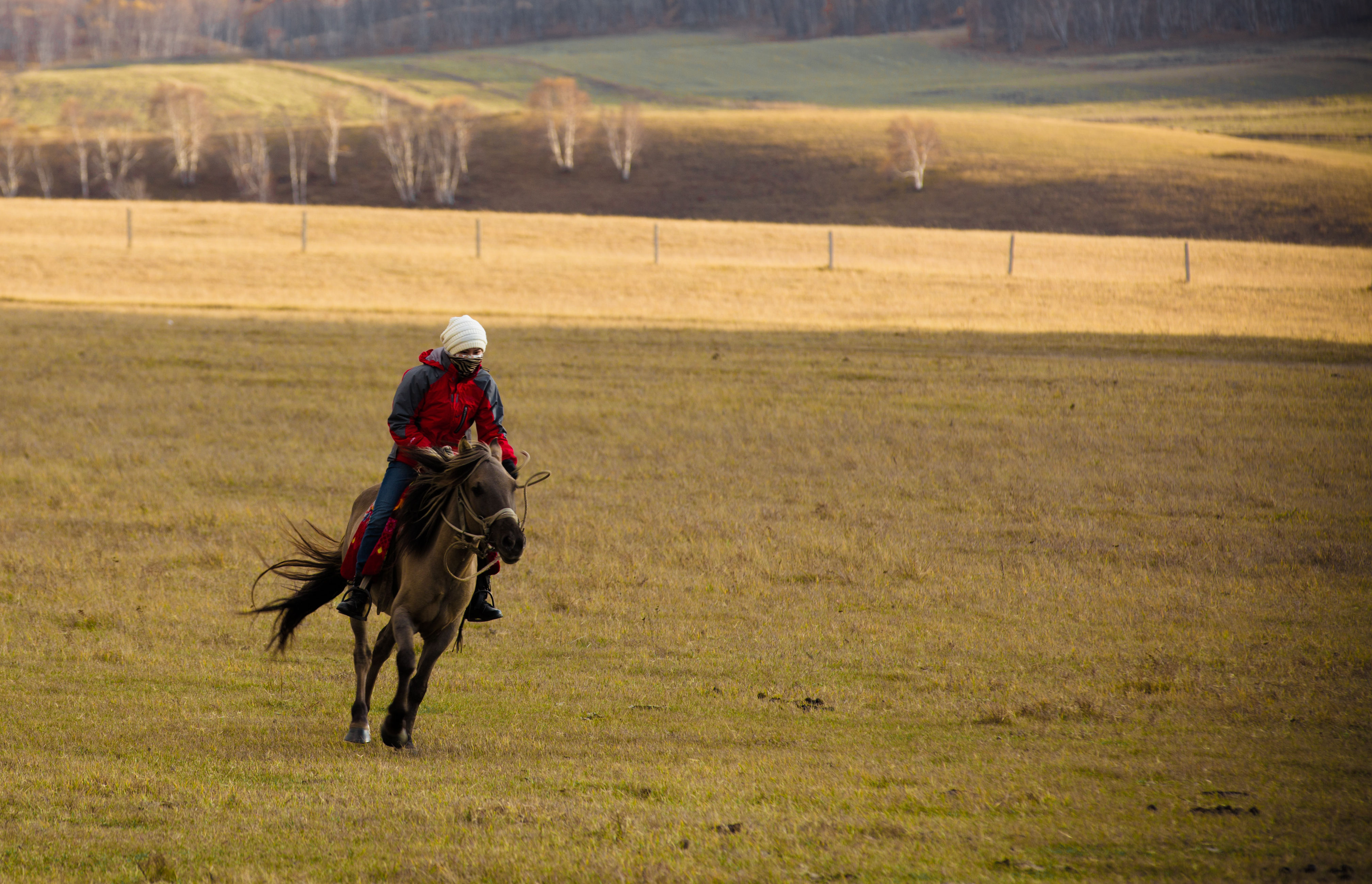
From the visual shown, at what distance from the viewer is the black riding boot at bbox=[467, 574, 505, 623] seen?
8570mm

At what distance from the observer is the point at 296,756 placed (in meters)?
7.78

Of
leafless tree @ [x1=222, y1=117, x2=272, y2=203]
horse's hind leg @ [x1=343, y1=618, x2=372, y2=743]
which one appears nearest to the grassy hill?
leafless tree @ [x1=222, y1=117, x2=272, y2=203]

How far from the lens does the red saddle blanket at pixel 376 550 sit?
8367 mm

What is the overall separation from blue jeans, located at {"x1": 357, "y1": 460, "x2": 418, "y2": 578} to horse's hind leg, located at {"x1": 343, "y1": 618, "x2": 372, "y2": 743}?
0.47 meters

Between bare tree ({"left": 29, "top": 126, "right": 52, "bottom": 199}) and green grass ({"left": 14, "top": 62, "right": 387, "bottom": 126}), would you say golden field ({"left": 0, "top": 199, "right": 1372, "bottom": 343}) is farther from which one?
green grass ({"left": 14, "top": 62, "right": 387, "bottom": 126})

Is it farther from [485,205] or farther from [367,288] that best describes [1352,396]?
[485,205]

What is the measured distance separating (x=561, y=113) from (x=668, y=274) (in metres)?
69.8

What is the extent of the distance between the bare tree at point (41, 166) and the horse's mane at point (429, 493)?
98709 millimetres

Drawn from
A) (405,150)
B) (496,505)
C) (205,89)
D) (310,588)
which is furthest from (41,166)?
(496,505)

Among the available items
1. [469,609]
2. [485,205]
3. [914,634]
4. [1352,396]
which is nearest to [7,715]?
[469,609]

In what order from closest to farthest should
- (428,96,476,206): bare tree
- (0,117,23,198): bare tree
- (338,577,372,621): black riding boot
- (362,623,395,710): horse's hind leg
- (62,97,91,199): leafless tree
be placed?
(362,623,395,710): horse's hind leg
(338,577,372,621): black riding boot
(428,96,476,206): bare tree
(62,97,91,199): leafless tree
(0,117,23,198): bare tree

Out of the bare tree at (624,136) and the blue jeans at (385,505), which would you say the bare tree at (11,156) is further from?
the blue jeans at (385,505)

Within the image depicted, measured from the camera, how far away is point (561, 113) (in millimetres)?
108375

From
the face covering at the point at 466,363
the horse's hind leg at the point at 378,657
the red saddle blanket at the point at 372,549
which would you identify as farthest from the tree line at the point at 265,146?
the horse's hind leg at the point at 378,657
